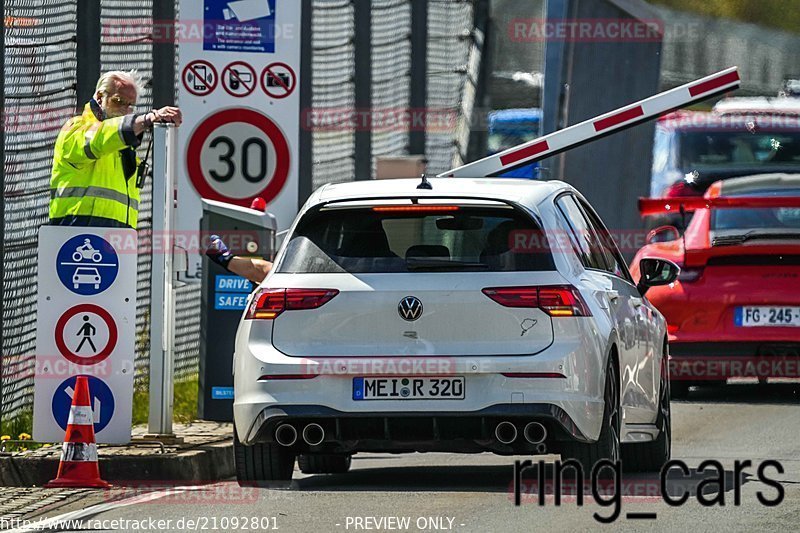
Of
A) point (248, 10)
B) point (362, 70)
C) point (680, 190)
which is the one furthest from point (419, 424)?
point (680, 190)

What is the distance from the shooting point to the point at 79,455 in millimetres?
10625

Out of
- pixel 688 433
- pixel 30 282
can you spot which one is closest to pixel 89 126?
pixel 30 282

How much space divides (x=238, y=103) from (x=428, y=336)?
4099mm

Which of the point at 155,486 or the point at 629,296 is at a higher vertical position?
the point at 629,296

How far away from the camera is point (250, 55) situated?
13.6 meters

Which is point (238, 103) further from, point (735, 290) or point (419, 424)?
point (419, 424)

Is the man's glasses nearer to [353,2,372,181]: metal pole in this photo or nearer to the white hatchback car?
the white hatchback car

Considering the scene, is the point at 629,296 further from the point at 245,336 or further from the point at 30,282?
the point at 30,282

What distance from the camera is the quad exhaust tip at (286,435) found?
10.1m

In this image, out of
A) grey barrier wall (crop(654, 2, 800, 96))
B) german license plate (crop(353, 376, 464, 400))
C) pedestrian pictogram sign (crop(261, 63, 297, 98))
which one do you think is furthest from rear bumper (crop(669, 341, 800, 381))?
grey barrier wall (crop(654, 2, 800, 96))

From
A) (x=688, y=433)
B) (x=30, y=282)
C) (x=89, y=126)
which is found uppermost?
(x=89, y=126)

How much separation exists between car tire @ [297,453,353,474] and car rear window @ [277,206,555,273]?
5.03 feet

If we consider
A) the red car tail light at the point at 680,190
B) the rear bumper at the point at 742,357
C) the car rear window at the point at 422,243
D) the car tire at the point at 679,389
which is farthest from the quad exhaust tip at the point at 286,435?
the red car tail light at the point at 680,190

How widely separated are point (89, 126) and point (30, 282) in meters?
1.64
